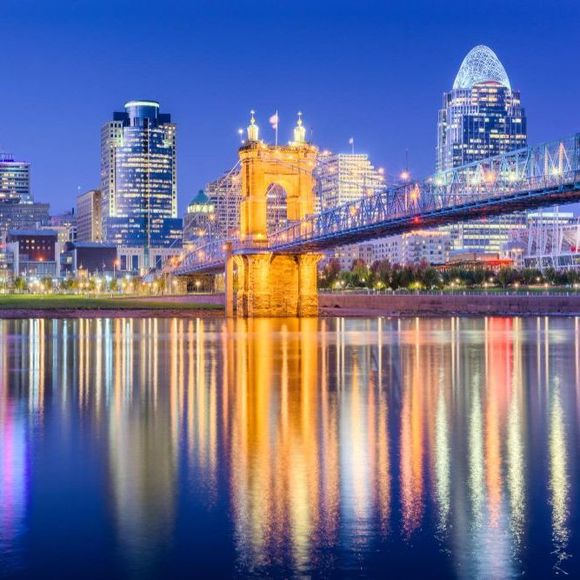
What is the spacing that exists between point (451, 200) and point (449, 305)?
86.0 ft

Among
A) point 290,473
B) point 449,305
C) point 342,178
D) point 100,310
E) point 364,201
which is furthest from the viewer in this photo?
point 342,178

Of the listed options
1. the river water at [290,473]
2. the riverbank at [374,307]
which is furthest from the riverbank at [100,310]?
the river water at [290,473]

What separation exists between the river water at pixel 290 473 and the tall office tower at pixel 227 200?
63.2 m

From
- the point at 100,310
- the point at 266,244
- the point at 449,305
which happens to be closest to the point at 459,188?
the point at 266,244

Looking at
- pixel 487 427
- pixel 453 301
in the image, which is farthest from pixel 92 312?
pixel 487 427

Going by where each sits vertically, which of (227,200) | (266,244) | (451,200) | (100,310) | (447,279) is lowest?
(100,310)

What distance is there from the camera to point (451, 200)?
55719 mm

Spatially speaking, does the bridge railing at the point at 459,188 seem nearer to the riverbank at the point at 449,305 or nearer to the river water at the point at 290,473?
the riverbank at the point at 449,305

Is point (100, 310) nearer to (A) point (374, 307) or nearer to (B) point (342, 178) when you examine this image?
(A) point (374, 307)

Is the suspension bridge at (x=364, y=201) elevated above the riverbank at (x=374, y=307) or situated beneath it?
elevated above

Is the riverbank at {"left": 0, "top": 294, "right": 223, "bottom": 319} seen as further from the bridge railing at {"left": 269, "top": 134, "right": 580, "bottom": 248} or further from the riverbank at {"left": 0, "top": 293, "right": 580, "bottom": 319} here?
the bridge railing at {"left": 269, "top": 134, "right": 580, "bottom": 248}

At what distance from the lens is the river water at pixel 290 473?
949 centimetres

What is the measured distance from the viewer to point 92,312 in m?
73.4

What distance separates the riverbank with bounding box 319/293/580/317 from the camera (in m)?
77.0
